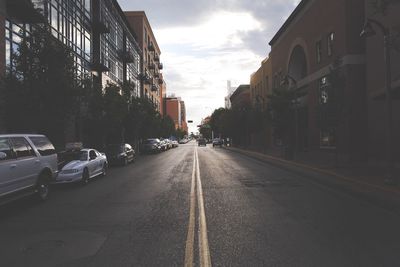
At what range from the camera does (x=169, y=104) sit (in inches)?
7013

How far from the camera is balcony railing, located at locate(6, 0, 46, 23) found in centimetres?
2224

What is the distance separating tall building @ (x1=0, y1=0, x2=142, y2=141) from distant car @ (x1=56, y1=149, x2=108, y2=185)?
6.24 metres

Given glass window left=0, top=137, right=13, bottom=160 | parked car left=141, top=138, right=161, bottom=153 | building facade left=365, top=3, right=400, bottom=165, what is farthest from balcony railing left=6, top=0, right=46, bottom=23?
parked car left=141, top=138, right=161, bottom=153

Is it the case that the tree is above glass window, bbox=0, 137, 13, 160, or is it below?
above

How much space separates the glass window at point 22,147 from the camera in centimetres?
1141

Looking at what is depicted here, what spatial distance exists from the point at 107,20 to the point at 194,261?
137ft

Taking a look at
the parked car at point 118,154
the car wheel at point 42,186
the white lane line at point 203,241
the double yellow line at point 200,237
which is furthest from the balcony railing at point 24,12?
the white lane line at point 203,241

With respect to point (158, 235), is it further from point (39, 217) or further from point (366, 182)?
point (366, 182)

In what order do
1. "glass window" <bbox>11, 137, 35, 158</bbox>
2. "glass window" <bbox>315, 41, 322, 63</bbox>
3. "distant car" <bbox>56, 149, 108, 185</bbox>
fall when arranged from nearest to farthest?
"glass window" <bbox>11, 137, 35, 158</bbox>, "distant car" <bbox>56, 149, 108, 185</bbox>, "glass window" <bbox>315, 41, 322, 63</bbox>

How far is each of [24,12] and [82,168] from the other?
1055 centimetres

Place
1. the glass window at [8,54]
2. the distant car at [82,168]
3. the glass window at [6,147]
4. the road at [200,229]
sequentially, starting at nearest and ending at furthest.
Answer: the road at [200,229]
the glass window at [6,147]
the distant car at [82,168]
the glass window at [8,54]

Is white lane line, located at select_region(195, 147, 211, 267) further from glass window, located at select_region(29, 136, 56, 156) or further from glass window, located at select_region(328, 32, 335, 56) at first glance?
glass window, located at select_region(328, 32, 335, 56)

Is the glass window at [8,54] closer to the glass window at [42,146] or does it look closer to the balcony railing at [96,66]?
the glass window at [42,146]

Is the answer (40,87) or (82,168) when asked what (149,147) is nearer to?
(40,87)
